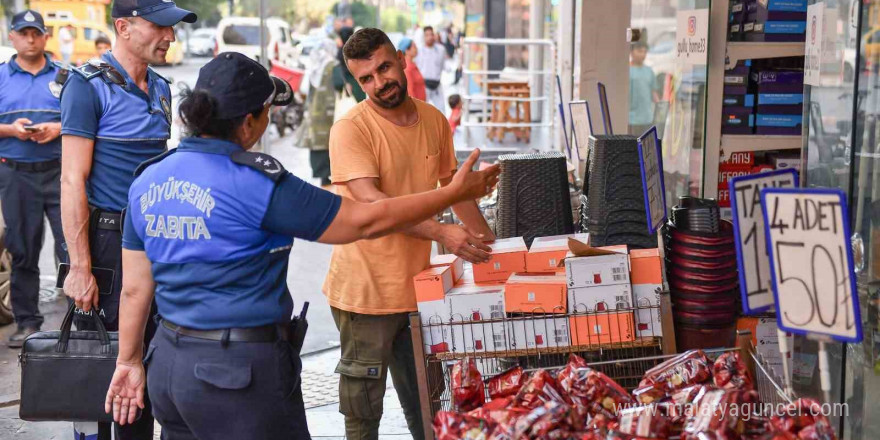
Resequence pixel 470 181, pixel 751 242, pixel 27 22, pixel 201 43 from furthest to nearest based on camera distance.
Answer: pixel 201 43 < pixel 27 22 < pixel 470 181 < pixel 751 242

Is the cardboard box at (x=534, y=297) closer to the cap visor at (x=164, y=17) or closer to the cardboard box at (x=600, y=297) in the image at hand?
the cardboard box at (x=600, y=297)

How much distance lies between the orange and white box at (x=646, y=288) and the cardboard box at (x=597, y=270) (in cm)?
7

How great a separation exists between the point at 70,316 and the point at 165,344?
112cm

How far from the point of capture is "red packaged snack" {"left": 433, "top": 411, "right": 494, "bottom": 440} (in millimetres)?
2980

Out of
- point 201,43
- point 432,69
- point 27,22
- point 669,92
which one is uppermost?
point 201,43

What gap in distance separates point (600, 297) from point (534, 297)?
25 centimetres

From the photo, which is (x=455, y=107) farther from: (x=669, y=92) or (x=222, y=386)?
(x=222, y=386)

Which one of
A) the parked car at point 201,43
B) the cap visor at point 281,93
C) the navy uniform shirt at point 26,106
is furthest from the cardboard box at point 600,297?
the parked car at point 201,43

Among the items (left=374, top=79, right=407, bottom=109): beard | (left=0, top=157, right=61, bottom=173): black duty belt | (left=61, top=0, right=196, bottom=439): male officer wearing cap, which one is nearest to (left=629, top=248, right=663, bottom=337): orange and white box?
(left=374, top=79, right=407, bottom=109): beard

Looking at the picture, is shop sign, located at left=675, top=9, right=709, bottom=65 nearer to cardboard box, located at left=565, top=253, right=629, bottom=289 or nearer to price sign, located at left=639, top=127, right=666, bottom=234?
price sign, located at left=639, top=127, right=666, bottom=234

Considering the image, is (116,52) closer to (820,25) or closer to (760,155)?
(820,25)

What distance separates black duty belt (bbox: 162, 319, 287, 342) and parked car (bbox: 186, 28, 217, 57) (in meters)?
44.2

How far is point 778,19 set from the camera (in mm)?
5789

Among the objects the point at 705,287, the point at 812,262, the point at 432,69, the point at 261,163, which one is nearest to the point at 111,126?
the point at 261,163
